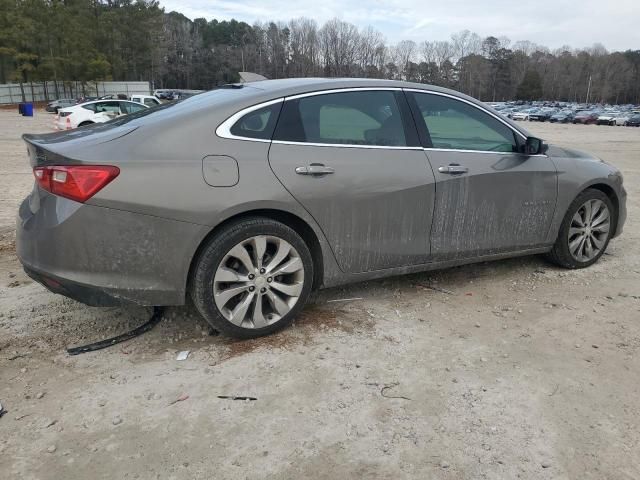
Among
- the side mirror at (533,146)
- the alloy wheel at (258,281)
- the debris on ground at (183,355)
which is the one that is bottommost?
the debris on ground at (183,355)

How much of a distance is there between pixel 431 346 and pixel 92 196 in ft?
7.19

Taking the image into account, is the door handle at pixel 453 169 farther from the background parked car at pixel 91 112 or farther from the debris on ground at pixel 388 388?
the background parked car at pixel 91 112

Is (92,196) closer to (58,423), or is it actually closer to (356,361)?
(58,423)

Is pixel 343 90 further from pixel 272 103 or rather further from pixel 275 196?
pixel 275 196

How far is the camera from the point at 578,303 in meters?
4.09

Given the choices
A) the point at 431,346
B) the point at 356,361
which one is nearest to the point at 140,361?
the point at 356,361

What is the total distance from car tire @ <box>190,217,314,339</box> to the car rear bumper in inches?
4.8

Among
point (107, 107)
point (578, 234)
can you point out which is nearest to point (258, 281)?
point (578, 234)

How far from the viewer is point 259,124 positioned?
331cm

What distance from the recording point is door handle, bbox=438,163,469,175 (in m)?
3.81

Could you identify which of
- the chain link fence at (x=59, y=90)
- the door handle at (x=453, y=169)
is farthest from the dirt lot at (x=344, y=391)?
the chain link fence at (x=59, y=90)

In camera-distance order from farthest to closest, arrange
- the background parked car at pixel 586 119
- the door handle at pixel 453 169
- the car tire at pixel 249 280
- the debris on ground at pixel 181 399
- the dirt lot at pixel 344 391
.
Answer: the background parked car at pixel 586 119, the door handle at pixel 453 169, the car tire at pixel 249 280, the debris on ground at pixel 181 399, the dirt lot at pixel 344 391

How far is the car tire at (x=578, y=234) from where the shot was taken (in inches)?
181

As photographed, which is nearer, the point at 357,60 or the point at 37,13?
the point at 37,13
